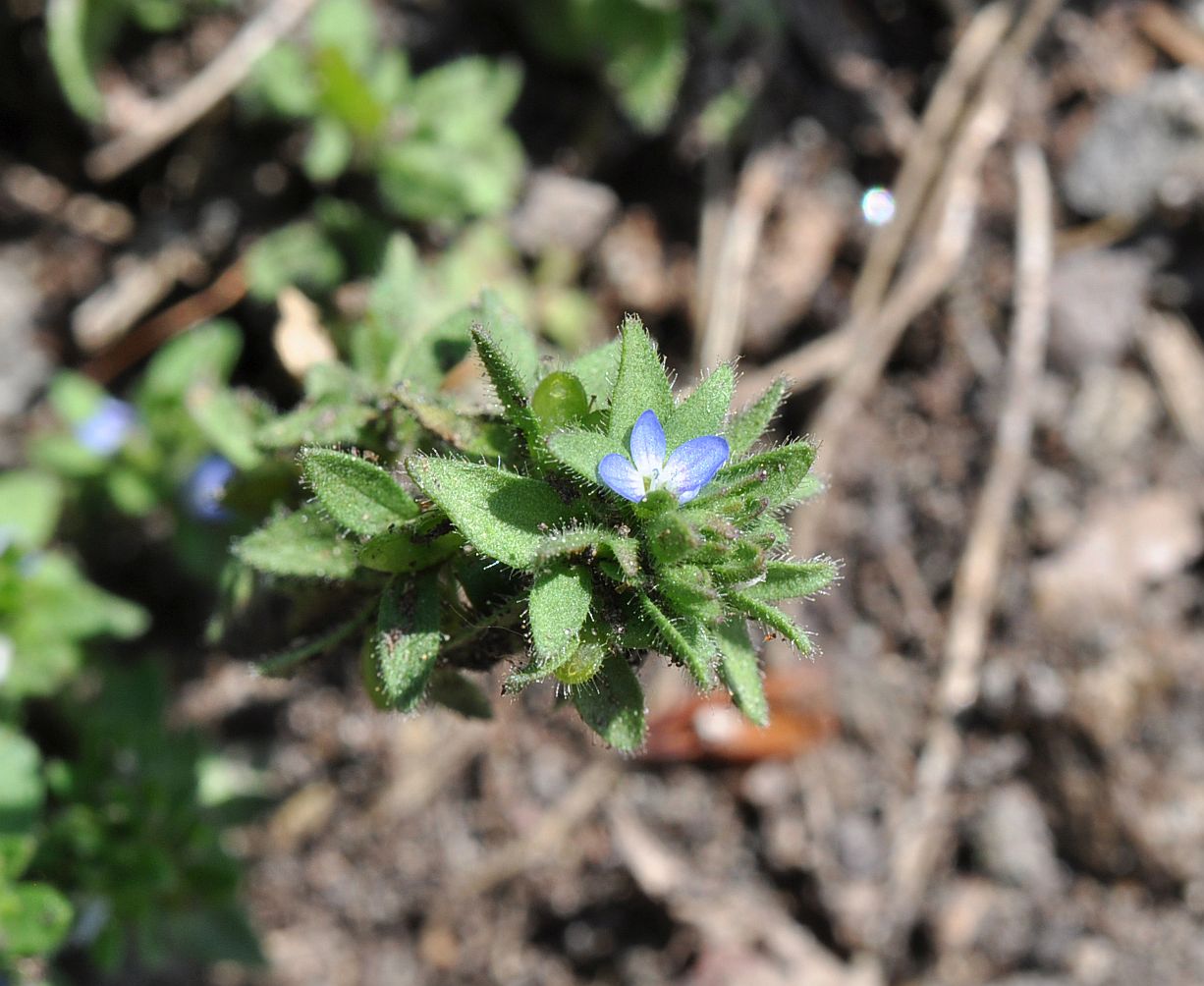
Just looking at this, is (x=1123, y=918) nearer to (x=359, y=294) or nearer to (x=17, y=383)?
(x=359, y=294)

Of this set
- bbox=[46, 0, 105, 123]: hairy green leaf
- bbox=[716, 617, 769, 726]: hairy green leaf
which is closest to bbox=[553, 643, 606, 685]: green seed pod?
bbox=[716, 617, 769, 726]: hairy green leaf

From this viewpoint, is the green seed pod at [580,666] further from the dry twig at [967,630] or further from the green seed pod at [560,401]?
the dry twig at [967,630]

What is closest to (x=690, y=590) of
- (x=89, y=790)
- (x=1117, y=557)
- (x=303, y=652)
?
(x=303, y=652)

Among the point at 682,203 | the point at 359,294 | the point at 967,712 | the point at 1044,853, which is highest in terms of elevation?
the point at 682,203

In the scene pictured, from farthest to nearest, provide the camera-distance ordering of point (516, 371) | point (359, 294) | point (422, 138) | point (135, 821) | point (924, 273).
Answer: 1. point (924, 273)
2. point (422, 138)
3. point (359, 294)
4. point (135, 821)
5. point (516, 371)

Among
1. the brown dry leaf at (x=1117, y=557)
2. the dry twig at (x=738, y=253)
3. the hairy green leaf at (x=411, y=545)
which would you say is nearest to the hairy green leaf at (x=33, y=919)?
the hairy green leaf at (x=411, y=545)

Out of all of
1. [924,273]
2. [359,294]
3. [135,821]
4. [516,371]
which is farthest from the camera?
[924,273]

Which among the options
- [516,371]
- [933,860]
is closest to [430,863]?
[933,860]

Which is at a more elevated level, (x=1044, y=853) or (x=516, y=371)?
(x=516, y=371)
